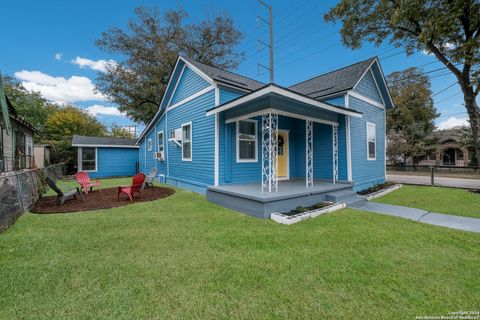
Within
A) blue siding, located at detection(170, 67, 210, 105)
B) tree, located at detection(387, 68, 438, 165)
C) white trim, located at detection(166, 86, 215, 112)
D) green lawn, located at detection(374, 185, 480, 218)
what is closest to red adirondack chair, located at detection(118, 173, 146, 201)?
white trim, located at detection(166, 86, 215, 112)

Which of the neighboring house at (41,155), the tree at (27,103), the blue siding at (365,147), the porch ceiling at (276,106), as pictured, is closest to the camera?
the porch ceiling at (276,106)

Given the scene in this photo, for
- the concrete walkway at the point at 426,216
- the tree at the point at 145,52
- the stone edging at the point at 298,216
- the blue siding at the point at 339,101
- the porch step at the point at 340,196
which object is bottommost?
the concrete walkway at the point at 426,216

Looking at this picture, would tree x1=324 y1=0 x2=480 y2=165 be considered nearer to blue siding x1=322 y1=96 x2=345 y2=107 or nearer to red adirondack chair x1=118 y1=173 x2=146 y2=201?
blue siding x1=322 y1=96 x2=345 y2=107

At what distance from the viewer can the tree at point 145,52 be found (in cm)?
1728

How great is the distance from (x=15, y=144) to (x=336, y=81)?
16.3 m

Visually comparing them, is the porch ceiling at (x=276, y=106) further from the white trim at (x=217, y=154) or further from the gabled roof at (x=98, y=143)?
the gabled roof at (x=98, y=143)

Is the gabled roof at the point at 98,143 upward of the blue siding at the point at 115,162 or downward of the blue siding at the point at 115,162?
upward

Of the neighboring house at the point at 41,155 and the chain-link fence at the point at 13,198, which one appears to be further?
the neighboring house at the point at 41,155

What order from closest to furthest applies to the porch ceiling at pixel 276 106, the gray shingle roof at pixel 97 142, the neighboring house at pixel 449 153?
1. the porch ceiling at pixel 276 106
2. the gray shingle roof at pixel 97 142
3. the neighboring house at pixel 449 153

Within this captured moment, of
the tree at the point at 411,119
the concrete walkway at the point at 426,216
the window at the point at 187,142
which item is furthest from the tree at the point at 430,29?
the tree at the point at 411,119

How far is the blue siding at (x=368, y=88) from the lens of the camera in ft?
28.6

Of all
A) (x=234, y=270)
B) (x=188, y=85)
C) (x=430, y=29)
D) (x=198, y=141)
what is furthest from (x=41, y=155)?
(x=430, y=29)

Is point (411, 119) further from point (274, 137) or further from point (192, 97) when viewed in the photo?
point (192, 97)

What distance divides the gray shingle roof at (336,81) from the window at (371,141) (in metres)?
2.26
